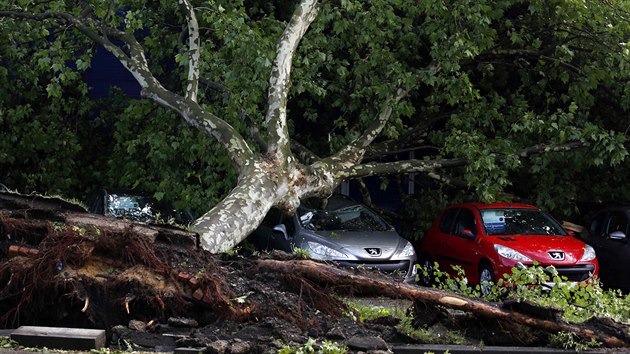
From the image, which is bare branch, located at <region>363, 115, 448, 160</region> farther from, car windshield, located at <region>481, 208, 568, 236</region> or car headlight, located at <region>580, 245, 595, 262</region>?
car headlight, located at <region>580, 245, 595, 262</region>

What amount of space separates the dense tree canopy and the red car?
0.48 meters

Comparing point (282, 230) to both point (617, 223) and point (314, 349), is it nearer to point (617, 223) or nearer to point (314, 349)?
point (617, 223)

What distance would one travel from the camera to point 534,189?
17016 millimetres

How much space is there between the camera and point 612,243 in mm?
15047

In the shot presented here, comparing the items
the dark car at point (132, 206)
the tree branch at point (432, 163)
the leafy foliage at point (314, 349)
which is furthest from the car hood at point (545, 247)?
the leafy foliage at point (314, 349)

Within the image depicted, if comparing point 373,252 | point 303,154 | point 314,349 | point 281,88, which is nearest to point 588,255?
point 373,252

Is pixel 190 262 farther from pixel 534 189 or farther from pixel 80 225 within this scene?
pixel 534 189

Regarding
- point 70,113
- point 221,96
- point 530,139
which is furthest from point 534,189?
point 70,113

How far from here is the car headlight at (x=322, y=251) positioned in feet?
43.3

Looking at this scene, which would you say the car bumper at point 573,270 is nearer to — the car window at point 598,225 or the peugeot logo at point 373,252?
the peugeot logo at point 373,252

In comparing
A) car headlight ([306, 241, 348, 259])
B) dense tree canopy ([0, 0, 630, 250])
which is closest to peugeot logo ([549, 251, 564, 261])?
dense tree canopy ([0, 0, 630, 250])

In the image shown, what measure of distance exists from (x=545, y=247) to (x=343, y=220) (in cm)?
316

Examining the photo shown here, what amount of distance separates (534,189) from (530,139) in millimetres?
1509

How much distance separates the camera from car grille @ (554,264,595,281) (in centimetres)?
1351
